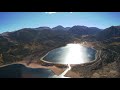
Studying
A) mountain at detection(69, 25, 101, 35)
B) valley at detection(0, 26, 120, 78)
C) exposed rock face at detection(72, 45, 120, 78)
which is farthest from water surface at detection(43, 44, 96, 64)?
mountain at detection(69, 25, 101, 35)

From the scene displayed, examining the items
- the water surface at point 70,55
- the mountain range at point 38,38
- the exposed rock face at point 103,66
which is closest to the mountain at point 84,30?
the mountain range at point 38,38

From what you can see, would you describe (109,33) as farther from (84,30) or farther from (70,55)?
(70,55)

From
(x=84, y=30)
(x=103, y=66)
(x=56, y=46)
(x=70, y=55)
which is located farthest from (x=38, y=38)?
(x=103, y=66)

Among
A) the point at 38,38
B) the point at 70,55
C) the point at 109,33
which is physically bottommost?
the point at 70,55

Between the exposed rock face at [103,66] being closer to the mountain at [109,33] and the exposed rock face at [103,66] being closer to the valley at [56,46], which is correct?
the valley at [56,46]

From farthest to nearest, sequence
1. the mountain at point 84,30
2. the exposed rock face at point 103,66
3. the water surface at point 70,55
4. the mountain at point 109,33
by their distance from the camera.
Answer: the water surface at point 70,55 < the mountain at point 84,30 < the mountain at point 109,33 < the exposed rock face at point 103,66

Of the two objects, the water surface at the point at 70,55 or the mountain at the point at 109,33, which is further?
the water surface at the point at 70,55

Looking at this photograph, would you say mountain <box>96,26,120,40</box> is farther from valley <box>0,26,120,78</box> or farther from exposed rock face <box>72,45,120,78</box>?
exposed rock face <box>72,45,120,78</box>
